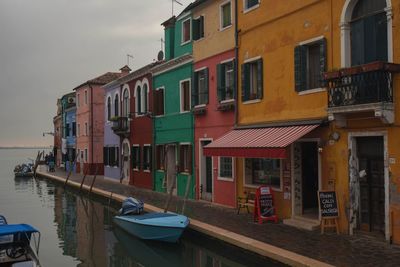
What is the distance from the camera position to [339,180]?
1255 cm

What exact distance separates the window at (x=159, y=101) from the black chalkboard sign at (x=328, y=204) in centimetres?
1383

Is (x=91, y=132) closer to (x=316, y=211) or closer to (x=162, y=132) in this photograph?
(x=162, y=132)

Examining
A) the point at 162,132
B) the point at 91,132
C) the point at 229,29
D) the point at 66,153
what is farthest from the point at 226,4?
the point at 66,153

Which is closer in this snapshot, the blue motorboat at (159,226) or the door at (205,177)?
the blue motorboat at (159,226)

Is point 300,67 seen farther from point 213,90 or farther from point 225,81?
point 213,90

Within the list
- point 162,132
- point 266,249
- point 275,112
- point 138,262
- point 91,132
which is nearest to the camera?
point 266,249

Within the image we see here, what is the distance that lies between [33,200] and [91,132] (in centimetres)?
1126

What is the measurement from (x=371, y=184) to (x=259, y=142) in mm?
3477

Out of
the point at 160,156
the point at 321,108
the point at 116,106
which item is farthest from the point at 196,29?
the point at 116,106

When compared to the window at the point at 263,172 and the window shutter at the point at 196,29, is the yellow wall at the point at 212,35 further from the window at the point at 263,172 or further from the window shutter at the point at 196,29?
the window at the point at 263,172

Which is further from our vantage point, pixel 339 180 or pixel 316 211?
pixel 316 211

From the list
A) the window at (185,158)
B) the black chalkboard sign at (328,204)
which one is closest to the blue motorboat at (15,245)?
the black chalkboard sign at (328,204)

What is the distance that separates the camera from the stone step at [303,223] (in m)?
13.0

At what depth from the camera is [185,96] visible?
2236cm
